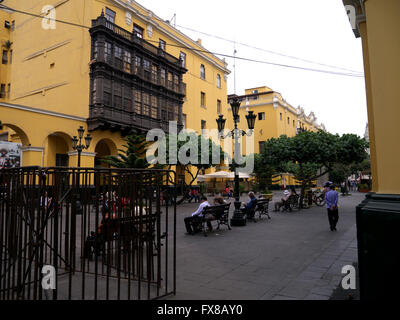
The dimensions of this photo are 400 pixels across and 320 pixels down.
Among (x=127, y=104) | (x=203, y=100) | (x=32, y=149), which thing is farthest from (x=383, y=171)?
(x=203, y=100)

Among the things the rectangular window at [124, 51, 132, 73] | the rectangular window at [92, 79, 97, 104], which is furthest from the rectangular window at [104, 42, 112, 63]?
the rectangular window at [92, 79, 97, 104]

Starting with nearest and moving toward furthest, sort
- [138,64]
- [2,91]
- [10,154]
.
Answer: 1. [10,154]
2. [138,64]
3. [2,91]

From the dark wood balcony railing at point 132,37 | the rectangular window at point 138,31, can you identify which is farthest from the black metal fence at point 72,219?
the rectangular window at point 138,31

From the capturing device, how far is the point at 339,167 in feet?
116

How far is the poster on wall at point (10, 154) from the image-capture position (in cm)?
1760

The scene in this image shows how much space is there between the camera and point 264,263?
614 centimetres

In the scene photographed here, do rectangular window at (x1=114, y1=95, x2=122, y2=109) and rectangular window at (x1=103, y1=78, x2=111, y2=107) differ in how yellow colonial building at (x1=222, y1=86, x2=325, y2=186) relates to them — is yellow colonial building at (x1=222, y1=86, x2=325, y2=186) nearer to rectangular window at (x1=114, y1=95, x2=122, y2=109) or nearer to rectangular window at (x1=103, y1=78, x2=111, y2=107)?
rectangular window at (x1=114, y1=95, x2=122, y2=109)

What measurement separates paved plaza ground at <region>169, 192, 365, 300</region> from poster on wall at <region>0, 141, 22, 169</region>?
43.8 feet

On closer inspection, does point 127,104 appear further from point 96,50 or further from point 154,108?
point 96,50

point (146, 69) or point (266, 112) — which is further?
point (266, 112)

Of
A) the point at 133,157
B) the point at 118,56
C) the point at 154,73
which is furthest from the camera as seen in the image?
the point at 154,73

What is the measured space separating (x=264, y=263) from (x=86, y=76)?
1983 cm

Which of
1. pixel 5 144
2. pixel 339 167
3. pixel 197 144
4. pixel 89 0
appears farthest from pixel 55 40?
pixel 339 167

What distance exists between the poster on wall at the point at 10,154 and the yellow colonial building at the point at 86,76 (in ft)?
1.96
